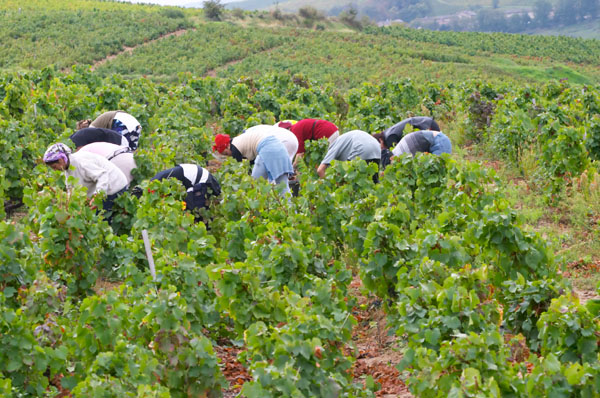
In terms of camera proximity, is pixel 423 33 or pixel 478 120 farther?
pixel 423 33

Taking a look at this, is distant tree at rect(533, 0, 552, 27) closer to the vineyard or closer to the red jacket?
the vineyard

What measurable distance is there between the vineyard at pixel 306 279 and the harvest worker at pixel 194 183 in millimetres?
146

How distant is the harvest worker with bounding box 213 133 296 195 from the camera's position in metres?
8.04

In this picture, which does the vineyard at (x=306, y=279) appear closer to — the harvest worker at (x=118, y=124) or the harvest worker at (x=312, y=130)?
the harvest worker at (x=312, y=130)

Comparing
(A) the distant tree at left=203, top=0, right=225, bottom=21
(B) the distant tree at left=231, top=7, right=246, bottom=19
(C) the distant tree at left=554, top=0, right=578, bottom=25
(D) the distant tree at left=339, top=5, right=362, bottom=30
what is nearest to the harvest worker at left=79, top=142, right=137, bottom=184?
(A) the distant tree at left=203, top=0, right=225, bottom=21

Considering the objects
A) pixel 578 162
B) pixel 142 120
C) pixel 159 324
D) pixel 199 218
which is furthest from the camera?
pixel 142 120

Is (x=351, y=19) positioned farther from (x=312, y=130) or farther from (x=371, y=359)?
(x=371, y=359)

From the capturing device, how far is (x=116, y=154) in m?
8.24

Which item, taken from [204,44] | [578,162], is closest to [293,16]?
[204,44]

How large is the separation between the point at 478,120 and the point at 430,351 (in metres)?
10.5

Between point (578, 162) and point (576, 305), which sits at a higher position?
point (576, 305)

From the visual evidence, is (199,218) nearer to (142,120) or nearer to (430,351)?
(430,351)

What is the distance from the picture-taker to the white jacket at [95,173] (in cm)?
736

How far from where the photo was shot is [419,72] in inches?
1362
